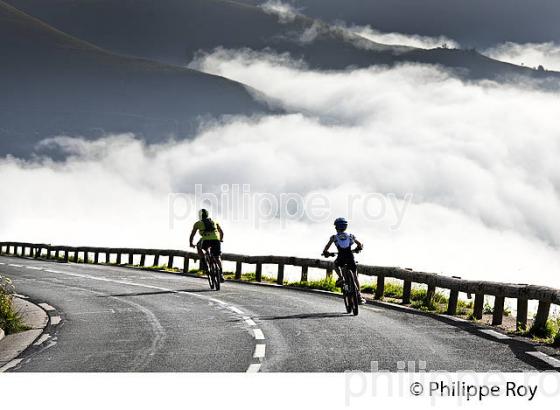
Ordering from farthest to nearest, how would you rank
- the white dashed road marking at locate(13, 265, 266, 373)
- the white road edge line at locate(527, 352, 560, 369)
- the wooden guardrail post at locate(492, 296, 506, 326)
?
the wooden guardrail post at locate(492, 296, 506, 326) < the white road edge line at locate(527, 352, 560, 369) < the white dashed road marking at locate(13, 265, 266, 373)

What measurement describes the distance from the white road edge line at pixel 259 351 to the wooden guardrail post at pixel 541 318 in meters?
4.76

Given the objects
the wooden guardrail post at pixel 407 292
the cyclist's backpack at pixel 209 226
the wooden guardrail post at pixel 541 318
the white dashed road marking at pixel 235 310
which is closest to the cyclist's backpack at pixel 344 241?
the white dashed road marking at pixel 235 310

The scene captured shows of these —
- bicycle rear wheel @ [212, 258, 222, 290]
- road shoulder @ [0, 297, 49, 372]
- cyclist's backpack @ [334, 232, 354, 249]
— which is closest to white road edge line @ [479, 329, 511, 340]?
cyclist's backpack @ [334, 232, 354, 249]

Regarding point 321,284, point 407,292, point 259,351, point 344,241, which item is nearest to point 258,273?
point 321,284

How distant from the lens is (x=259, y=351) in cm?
1123

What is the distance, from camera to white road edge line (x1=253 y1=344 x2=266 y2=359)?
1080cm

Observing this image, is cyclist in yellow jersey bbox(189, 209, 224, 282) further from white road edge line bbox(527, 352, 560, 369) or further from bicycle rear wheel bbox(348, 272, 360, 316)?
white road edge line bbox(527, 352, 560, 369)

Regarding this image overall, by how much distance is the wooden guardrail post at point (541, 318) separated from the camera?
543 inches

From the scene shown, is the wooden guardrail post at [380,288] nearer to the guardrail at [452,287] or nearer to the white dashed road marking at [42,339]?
the guardrail at [452,287]

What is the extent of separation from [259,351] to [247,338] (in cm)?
131

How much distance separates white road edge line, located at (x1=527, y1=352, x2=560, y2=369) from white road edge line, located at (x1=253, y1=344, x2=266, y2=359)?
3.53m
